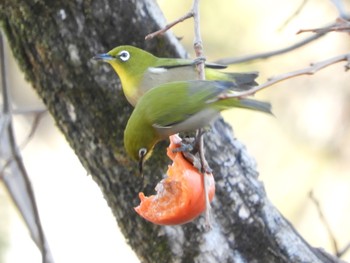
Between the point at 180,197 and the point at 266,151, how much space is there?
16.3 feet

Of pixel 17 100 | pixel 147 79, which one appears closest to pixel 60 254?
pixel 17 100

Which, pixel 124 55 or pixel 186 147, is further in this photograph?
pixel 124 55

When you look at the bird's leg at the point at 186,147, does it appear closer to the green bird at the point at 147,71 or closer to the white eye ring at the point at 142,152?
the white eye ring at the point at 142,152

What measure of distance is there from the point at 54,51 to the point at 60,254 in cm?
441

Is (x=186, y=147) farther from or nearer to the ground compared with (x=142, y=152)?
farther from the ground

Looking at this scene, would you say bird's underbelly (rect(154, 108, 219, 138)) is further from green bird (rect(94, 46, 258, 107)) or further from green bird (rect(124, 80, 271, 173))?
green bird (rect(94, 46, 258, 107))

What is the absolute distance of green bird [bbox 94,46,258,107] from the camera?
316 centimetres

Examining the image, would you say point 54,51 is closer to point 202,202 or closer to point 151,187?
point 151,187

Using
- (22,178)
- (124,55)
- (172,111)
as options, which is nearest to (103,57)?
(124,55)

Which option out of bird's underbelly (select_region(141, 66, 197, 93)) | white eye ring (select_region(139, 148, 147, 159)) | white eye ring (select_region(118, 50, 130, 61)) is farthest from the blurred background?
white eye ring (select_region(139, 148, 147, 159))

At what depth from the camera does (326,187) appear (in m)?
7.57

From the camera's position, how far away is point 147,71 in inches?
135

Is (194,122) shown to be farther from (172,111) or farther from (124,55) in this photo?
(124,55)

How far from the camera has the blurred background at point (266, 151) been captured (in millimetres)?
7211
